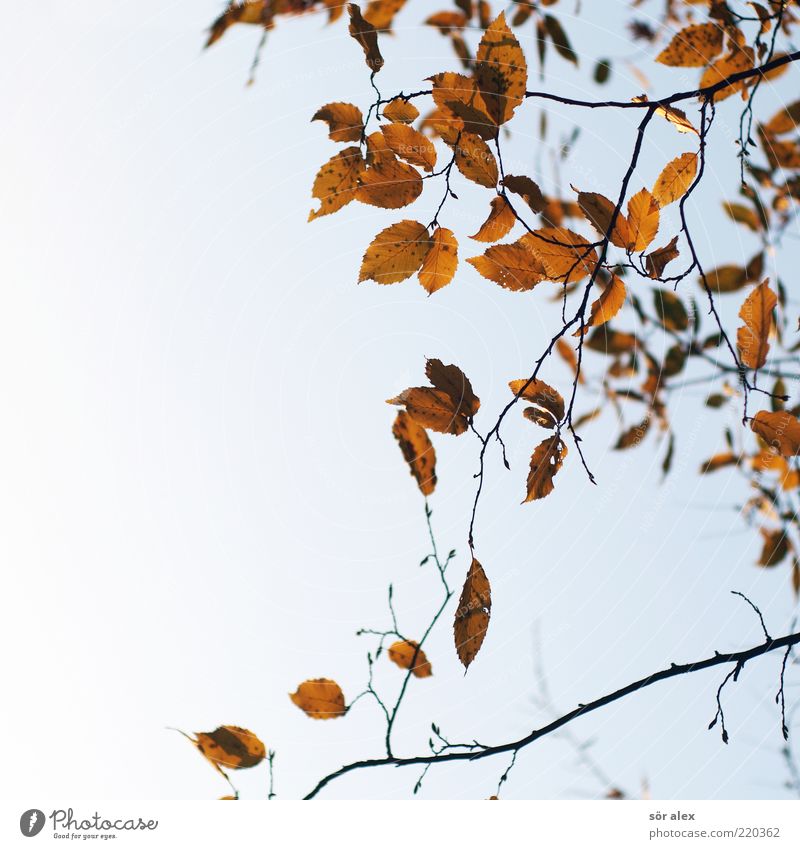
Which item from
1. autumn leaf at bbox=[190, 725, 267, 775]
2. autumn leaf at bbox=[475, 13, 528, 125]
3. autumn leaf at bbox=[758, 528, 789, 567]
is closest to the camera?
autumn leaf at bbox=[475, 13, 528, 125]

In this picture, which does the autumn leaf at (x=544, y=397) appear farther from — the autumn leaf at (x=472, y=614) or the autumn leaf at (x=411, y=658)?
the autumn leaf at (x=411, y=658)

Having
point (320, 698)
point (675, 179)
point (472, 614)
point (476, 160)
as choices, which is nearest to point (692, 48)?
point (675, 179)

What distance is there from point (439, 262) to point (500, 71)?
114 mm

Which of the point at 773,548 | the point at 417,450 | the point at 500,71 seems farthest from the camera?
the point at 773,548

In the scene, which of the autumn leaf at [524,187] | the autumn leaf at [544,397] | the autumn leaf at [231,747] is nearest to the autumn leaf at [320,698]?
→ the autumn leaf at [231,747]

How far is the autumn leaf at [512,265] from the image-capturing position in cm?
41

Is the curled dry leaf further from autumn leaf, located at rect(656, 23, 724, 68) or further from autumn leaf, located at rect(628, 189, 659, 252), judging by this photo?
autumn leaf, located at rect(656, 23, 724, 68)

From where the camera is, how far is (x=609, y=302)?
43 cm

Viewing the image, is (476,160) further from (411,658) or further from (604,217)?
(411,658)

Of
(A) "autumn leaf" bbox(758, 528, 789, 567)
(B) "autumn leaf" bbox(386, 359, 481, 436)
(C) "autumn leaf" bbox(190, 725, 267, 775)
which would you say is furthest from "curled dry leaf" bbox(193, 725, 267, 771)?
(A) "autumn leaf" bbox(758, 528, 789, 567)

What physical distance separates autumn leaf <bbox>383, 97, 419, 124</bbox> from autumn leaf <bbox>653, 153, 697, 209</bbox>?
0.17m

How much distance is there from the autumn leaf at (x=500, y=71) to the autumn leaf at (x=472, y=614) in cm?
28

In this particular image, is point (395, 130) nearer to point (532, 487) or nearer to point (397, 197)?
point (397, 197)

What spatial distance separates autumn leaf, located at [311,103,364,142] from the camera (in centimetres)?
41
